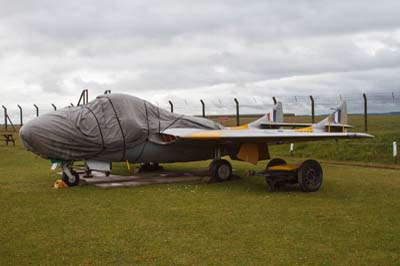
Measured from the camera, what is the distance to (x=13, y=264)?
18.1 feet

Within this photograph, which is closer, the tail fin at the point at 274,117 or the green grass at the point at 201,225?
the green grass at the point at 201,225

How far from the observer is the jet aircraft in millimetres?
11508

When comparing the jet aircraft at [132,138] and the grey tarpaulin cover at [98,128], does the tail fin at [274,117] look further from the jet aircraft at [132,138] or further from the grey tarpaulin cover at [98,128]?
the grey tarpaulin cover at [98,128]

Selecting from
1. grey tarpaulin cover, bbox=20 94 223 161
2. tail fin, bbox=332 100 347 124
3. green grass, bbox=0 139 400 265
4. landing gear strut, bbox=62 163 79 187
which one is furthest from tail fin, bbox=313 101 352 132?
A: landing gear strut, bbox=62 163 79 187

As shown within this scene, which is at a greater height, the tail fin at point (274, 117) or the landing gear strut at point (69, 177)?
the tail fin at point (274, 117)

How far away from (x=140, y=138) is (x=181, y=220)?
528cm

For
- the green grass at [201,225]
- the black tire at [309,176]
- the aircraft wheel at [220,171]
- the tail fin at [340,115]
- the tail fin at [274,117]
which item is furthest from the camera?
the tail fin at [274,117]

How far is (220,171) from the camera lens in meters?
13.4

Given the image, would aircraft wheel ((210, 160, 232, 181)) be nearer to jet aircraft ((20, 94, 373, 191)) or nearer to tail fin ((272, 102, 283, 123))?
jet aircraft ((20, 94, 373, 191))

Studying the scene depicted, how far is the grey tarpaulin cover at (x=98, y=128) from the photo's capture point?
11469 mm

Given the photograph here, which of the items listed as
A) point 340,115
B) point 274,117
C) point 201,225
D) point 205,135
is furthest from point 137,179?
point 340,115

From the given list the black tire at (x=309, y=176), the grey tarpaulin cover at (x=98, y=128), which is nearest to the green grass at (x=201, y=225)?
the black tire at (x=309, y=176)

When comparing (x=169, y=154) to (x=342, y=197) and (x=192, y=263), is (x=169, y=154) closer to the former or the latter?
→ (x=342, y=197)

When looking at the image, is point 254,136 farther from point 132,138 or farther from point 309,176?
point 132,138
